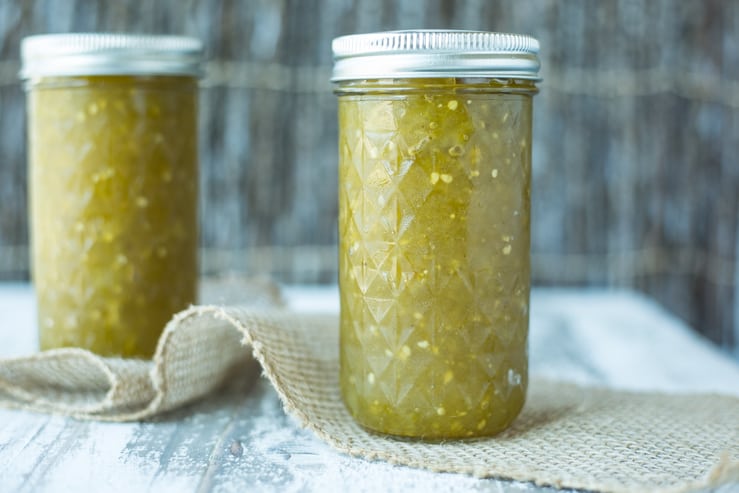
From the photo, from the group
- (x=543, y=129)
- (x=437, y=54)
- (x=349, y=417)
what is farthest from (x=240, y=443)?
(x=543, y=129)

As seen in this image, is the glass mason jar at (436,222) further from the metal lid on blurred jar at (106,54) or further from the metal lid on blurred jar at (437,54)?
the metal lid on blurred jar at (106,54)

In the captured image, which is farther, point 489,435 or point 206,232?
point 206,232

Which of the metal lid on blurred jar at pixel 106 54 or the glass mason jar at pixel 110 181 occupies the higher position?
the metal lid on blurred jar at pixel 106 54

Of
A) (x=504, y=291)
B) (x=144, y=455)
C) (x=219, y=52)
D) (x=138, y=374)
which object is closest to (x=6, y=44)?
(x=219, y=52)

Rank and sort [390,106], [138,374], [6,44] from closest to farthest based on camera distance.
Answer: [390,106] < [138,374] < [6,44]

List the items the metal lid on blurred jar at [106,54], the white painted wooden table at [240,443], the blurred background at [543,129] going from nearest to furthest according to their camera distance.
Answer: the white painted wooden table at [240,443] → the metal lid on blurred jar at [106,54] → the blurred background at [543,129]

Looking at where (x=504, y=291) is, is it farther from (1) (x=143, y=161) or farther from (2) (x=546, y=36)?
(2) (x=546, y=36)

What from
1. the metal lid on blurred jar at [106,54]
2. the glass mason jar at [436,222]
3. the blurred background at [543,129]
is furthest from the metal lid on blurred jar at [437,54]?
the blurred background at [543,129]
